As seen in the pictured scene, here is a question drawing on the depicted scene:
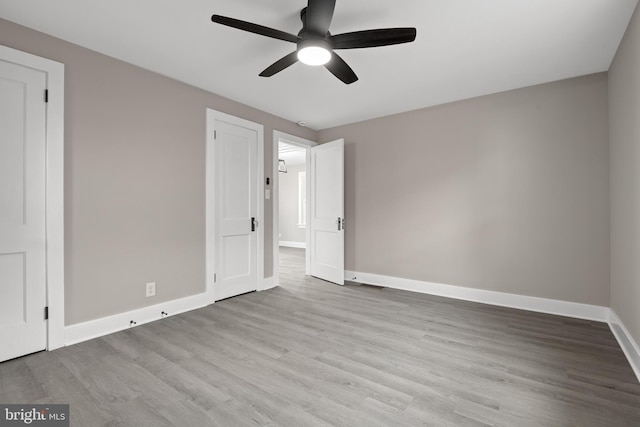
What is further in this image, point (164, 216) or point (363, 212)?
point (363, 212)

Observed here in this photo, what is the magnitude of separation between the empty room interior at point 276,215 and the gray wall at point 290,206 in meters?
4.71

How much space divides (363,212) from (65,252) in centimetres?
364

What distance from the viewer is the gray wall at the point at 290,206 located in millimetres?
9180


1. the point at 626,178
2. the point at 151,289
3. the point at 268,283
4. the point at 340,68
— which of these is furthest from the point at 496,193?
the point at 151,289

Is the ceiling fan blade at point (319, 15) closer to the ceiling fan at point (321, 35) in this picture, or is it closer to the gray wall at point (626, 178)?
the ceiling fan at point (321, 35)

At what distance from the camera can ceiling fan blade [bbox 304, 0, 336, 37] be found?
176cm

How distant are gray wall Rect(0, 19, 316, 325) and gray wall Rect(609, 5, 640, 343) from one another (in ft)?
12.8

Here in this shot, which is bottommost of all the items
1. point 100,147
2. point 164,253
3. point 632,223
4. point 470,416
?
point 470,416

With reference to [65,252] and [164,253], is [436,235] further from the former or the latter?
[65,252]

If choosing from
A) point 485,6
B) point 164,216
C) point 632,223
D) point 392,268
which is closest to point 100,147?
point 164,216

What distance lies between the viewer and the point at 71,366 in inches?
85.0

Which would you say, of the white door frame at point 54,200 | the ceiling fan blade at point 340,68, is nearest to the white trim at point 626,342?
the ceiling fan blade at point 340,68

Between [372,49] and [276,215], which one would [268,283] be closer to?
[276,215]

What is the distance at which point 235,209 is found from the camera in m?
3.90
